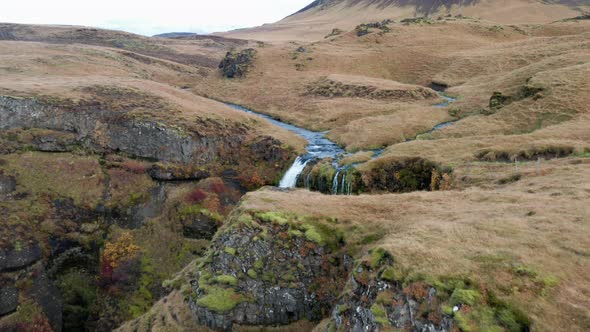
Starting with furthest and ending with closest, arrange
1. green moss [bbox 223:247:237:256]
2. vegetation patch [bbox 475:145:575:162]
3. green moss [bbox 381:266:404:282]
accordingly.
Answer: vegetation patch [bbox 475:145:575:162]
green moss [bbox 223:247:237:256]
green moss [bbox 381:266:404:282]

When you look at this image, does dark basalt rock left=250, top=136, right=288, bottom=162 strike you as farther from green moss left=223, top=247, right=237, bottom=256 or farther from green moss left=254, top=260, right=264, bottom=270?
green moss left=254, top=260, right=264, bottom=270

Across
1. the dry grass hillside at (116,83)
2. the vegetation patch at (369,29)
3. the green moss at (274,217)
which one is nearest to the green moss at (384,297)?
the green moss at (274,217)

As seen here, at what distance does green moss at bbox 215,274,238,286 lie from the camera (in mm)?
23719

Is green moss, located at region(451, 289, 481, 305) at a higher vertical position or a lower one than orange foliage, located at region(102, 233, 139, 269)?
higher

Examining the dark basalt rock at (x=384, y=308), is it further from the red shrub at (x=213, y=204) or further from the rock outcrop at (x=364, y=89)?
the rock outcrop at (x=364, y=89)

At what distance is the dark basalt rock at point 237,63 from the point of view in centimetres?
11312

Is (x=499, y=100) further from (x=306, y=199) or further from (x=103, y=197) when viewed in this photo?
(x=103, y=197)

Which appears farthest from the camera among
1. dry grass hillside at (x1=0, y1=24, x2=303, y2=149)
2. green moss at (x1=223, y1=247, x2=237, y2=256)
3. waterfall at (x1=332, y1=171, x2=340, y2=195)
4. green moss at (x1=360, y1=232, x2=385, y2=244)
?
dry grass hillside at (x1=0, y1=24, x2=303, y2=149)

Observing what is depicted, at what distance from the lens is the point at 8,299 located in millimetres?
36250

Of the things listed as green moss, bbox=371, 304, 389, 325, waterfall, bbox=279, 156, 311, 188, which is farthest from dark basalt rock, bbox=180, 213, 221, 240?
green moss, bbox=371, 304, 389, 325

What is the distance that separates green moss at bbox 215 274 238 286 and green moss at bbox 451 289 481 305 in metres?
Answer: 13.8

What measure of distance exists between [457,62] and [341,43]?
43.9 m

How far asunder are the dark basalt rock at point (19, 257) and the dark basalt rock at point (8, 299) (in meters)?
2.39

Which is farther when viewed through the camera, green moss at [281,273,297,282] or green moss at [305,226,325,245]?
green moss at [305,226,325,245]
